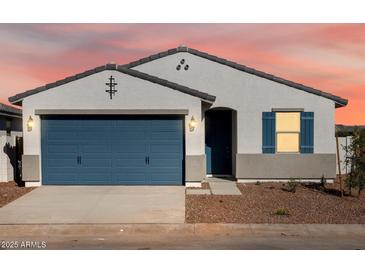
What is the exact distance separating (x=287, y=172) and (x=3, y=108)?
12905mm

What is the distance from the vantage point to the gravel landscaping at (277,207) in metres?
9.84

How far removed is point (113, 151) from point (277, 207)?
6.18 m

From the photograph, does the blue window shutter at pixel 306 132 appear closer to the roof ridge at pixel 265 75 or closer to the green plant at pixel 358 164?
the roof ridge at pixel 265 75

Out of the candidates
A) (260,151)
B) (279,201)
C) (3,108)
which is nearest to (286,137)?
(260,151)

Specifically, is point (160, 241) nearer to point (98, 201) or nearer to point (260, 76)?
point (98, 201)

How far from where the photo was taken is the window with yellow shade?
1538 cm

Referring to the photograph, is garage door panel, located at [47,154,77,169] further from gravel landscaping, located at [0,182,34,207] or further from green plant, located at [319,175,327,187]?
green plant, located at [319,175,327,187]

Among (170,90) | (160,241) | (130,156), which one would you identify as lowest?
(160,241)

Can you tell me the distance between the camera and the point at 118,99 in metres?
14.0

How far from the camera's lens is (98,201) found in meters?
11.8

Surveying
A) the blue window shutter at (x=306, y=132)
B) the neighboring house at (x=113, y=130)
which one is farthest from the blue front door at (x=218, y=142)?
the blue window shutter at (x=306, y=132)

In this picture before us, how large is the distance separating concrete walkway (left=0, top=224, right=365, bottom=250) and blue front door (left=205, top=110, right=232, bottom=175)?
296 inches

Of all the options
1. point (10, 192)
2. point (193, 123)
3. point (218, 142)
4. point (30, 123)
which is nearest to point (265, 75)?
point (218, 142)

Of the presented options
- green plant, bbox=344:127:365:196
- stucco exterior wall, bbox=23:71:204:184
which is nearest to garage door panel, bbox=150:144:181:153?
stucco exterior wall, bbox=23:71:204:184
